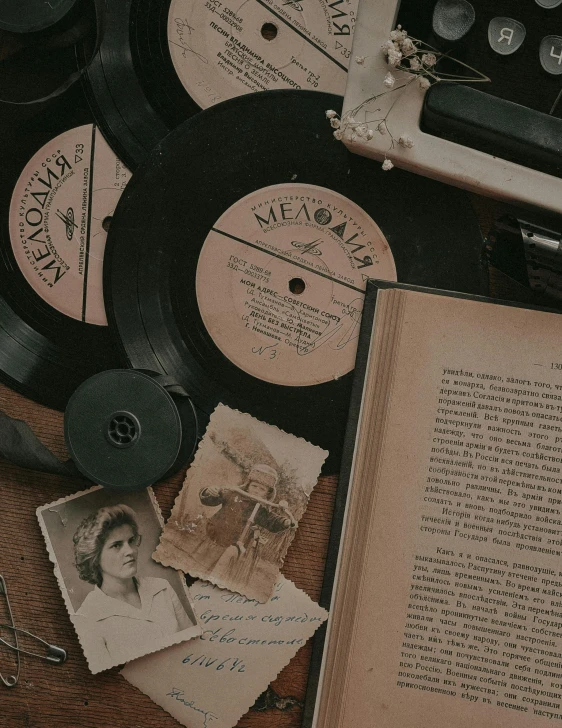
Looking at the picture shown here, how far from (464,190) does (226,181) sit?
0.93ft

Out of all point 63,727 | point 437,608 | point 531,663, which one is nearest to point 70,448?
point 63,727

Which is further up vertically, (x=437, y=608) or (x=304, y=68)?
(x=304, y=68)

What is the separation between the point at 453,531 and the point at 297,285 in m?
0.35

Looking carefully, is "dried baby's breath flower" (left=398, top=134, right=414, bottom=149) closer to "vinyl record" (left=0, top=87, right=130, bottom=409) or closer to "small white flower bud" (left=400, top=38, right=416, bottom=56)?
"small white flower bud" (left=400, top=38, right=416, bottom=56)

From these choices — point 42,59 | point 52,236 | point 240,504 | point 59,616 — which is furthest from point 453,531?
point 42,59

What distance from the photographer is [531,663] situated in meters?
0.90

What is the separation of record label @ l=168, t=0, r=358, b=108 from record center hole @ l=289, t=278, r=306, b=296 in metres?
0.23

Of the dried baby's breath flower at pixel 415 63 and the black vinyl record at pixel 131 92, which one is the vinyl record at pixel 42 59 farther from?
the dried baby's breath flower at pixel 415 63

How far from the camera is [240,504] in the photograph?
939 mm

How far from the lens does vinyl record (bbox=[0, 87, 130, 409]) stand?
0.96m

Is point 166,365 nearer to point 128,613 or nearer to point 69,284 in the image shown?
point 69,284
